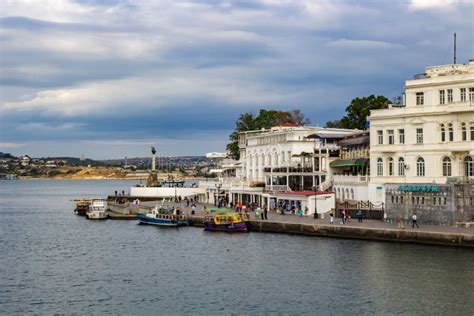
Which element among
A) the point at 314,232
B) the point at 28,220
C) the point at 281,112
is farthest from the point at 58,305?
the point at 281,112

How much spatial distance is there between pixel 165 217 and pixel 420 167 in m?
26.2

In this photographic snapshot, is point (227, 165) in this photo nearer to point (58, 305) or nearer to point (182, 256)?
point (182, 256)

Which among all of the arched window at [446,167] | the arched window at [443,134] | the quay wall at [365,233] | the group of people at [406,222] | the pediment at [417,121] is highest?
the pediment at [417,121]

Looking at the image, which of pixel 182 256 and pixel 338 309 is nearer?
pixel 338 309

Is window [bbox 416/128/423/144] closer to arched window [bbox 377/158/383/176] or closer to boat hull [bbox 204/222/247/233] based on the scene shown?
arched window [bbox 377/158/383/176]

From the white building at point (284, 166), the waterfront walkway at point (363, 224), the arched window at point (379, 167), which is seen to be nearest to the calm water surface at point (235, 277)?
the waterfront walkway at point (363, 224)

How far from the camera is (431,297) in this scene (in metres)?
41.3

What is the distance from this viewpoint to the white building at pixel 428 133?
6656 cm

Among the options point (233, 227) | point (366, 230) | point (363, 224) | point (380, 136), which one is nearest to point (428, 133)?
point (380, 136)

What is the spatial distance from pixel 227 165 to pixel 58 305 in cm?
7401

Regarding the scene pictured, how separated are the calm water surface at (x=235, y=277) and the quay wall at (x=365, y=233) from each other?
0.87 meters

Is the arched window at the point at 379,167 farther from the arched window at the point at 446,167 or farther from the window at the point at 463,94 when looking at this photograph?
the window at the point at 463,94

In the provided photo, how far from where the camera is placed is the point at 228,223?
2825 inches

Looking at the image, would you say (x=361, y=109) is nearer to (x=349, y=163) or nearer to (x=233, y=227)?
(x=349, y=163)
